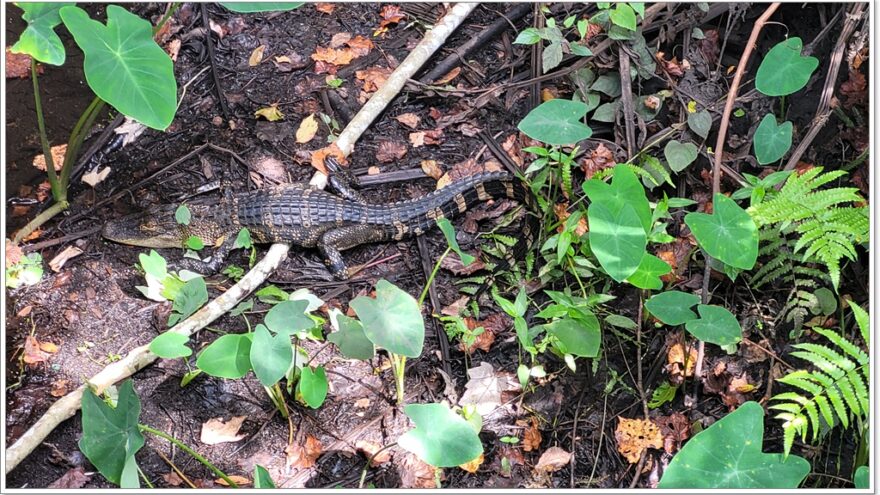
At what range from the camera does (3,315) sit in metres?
3.15

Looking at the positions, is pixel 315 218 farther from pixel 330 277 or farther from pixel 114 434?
pixel 114 434

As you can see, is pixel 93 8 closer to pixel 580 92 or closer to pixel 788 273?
pixel 580 92

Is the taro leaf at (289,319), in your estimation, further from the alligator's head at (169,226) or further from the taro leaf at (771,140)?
the taro leaf at (771,140)

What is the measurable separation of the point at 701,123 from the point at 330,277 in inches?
84.8

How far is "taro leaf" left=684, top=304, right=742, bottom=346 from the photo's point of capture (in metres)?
2.81

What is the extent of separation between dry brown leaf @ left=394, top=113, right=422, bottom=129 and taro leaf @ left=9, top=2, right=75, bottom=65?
1.88 meters

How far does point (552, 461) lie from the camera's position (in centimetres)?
303

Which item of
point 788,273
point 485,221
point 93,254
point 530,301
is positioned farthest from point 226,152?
point 788,273

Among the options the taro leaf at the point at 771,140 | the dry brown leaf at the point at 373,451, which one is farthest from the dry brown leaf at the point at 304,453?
the taro leaf at the point at 771,140

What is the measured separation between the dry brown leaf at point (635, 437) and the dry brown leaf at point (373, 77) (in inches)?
97.0

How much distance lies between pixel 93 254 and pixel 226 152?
952 mm

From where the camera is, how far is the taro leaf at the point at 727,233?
8.96 ft

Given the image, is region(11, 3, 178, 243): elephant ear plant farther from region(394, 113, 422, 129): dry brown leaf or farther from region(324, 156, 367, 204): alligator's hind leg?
region(394, 113, 422, 129): dry brown leaf

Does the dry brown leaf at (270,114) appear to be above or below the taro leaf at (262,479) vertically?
above
